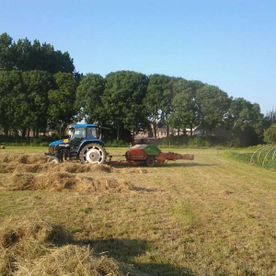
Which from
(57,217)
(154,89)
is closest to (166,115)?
(154,89)

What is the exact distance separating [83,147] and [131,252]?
14.8m

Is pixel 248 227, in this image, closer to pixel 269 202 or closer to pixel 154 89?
pixel 269 202

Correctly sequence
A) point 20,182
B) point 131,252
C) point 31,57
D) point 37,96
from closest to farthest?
point 131,252
point 20,182
point 37,96
point 31,57

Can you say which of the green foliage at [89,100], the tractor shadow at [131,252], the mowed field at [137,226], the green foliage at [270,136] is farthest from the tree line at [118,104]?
the tractor shadow at [131,252]

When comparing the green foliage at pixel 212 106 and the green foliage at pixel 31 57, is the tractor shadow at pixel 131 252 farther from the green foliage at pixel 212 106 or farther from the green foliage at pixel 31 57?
the green foliage at pixel 31 57

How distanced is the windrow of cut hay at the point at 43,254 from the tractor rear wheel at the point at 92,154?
45.8ft

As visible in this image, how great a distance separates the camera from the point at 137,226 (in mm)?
8648

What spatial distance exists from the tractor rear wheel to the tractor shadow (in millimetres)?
13931

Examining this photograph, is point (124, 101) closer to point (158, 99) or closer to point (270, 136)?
point (158, 99)

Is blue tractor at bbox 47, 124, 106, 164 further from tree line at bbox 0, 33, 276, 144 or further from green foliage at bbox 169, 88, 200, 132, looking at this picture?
green foliage at bbox 169, 88, 200, 132

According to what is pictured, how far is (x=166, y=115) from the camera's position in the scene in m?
62.3

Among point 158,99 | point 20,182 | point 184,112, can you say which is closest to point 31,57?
point 158,99

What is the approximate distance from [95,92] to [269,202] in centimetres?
4899

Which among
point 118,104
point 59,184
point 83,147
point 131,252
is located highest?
point 118,104
